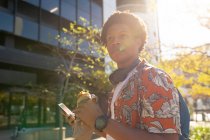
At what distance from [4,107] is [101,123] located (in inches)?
758

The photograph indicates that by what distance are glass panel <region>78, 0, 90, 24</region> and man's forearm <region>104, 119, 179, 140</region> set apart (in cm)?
2236

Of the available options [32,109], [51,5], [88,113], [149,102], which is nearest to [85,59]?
[51,5]

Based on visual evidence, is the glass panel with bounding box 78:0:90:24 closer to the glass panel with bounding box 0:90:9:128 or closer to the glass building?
the glass building

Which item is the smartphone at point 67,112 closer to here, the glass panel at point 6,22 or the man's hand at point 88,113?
the man's hand at point 88,113

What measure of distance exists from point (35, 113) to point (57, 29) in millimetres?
5937

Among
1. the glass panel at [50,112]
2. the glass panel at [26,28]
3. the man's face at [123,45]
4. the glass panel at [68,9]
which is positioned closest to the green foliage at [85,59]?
the glass panel at [26,28]

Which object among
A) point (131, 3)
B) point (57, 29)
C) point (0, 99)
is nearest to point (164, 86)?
point (0, 99)

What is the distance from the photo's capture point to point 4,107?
19.7 metres

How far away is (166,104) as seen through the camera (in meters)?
1.55

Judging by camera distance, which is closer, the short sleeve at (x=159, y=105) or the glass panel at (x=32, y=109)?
the short sleeve at (x=159, y=105)

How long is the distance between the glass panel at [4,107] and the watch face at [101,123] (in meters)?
18.5

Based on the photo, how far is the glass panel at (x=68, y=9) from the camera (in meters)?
22.0

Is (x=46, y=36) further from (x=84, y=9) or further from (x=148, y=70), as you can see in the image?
(x=148, y=70)

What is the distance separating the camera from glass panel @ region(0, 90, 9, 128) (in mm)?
19191
